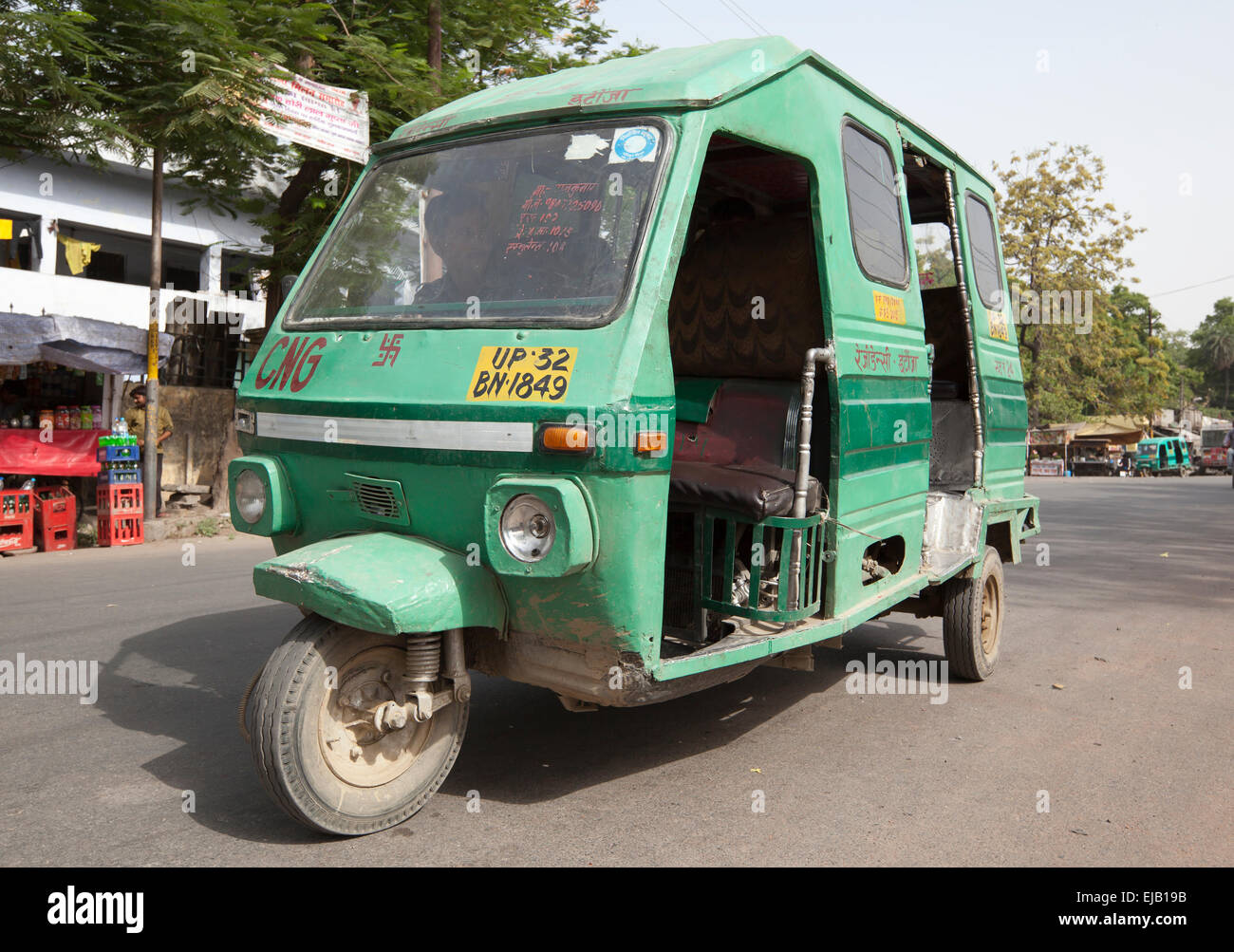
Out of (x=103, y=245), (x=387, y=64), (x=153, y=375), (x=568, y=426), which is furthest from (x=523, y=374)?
(x=103, y=245)

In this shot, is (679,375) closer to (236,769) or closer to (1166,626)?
(236,769)

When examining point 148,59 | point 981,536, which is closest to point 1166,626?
point 981,536

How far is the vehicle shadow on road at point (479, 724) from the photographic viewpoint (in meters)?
3.81

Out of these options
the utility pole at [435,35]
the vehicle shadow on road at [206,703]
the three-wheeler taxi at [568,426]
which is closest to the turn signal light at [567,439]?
the three-wheeler taxi at [568,426]

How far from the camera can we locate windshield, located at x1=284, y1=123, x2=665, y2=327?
3559 mm

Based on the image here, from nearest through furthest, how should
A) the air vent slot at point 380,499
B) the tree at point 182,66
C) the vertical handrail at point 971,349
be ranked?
1. the air vent slot at point 380,499
2. the vertical handrail at point 971,349
3. the tree at point 182,66

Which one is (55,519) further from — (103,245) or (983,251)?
(103,245)

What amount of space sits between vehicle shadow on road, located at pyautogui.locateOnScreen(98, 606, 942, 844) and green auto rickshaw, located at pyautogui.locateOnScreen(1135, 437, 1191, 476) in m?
42.6

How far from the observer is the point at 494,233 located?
3.80 m

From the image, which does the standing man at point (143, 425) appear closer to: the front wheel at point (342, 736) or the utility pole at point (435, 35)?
the utility pole at point (435, 35)

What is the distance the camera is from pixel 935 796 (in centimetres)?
398

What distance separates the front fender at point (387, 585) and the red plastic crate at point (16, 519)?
8.54 metres

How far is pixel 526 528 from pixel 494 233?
124 centimetres
